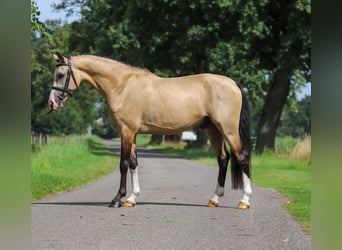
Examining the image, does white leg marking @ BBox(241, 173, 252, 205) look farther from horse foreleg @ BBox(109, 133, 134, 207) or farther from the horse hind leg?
horse foreleg @ BBox(109, 133, 134, 207)

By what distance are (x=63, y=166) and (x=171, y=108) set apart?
792 cm

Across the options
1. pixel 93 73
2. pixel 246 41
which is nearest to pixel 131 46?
pixel 246 41

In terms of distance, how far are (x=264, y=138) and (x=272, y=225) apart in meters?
18.9

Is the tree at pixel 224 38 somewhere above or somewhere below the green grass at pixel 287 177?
above

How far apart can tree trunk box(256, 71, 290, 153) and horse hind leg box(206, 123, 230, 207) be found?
52.7 ft

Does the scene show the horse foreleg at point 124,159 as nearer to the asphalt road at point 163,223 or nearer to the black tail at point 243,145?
the asphalt road at point 163,223

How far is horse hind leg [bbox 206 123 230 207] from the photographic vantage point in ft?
28.1

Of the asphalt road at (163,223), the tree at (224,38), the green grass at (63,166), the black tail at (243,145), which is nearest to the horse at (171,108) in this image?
the black tail at (243,145)

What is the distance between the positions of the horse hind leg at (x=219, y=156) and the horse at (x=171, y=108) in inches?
12.8

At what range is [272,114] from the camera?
25.5m

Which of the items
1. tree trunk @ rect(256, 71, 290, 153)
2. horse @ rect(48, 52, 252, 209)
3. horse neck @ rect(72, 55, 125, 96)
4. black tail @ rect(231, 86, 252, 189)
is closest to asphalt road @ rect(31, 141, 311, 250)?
black tail @ rect(231, 86, 252, 189)

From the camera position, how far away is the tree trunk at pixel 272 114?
24.9m

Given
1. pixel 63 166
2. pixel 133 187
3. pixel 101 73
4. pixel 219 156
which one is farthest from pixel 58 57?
pixel 63 166

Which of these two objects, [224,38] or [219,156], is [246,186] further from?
[224,38]
